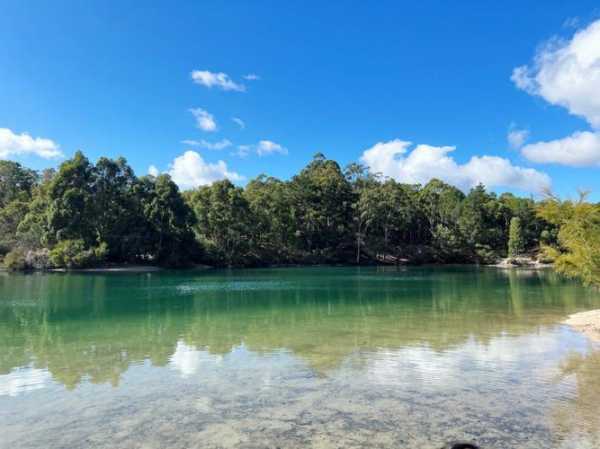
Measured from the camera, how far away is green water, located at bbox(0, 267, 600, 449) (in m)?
7.59

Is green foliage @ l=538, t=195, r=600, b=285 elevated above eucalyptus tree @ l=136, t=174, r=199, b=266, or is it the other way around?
eucalyptus tree @ l=136, t=174, r=199, b=266

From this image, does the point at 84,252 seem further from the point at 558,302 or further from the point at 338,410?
the point at 338,410

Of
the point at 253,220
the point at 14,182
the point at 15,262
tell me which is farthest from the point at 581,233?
the point at 14,182

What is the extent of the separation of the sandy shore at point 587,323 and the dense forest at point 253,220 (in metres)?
38.6

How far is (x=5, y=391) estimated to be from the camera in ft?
33.0

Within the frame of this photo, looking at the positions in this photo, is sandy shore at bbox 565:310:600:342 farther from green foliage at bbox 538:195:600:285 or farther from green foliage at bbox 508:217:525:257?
green foliage at bbox 508:217:525:257

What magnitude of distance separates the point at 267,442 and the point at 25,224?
219ft

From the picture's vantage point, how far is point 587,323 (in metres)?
18.2

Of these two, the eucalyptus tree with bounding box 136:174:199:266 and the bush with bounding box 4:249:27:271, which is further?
the eucalyptus tree with bounding box 136:174:199:266

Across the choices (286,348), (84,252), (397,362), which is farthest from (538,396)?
(84,252)

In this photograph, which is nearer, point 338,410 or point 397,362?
point 338,410

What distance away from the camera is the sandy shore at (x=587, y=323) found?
53.6 feet

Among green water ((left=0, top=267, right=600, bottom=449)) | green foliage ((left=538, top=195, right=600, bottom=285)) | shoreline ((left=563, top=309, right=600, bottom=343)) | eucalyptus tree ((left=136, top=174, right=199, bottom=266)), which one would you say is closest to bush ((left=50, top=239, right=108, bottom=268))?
eucalyptus tree ((left=136, top=174, right=199, bottom=266))

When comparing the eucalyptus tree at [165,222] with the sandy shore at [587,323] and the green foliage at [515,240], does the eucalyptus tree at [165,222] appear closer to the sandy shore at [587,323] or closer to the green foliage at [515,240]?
the green foliage at [515,240]
